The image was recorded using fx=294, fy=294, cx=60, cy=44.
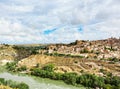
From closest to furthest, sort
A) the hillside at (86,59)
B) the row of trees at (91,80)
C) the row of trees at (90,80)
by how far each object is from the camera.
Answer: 1. the row of trees at (91,80)
2. the row of trees at (90,80)
3. the hillside at (86,59)

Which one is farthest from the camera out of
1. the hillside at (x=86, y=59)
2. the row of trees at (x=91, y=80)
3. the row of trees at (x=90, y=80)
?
the hillside at (x=86, y=59)

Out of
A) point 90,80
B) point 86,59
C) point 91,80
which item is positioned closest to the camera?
point 91,80

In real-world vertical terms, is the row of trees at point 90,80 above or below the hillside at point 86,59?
below

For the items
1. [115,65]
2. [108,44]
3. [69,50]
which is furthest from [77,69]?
[108,44]

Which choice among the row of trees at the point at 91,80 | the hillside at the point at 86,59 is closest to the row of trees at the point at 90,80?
the row of trees at the point at 91,80

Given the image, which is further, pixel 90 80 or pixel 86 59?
pixel 86 59

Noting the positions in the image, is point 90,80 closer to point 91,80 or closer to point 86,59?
point 91,80

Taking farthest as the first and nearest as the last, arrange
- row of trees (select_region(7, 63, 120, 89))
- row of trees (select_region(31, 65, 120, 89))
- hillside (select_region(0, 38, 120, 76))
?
hillside (select_region(0, 38, 120, 76)) → row of trees (select_region(7, 63, 120, 89)) → row of trees (select_region(31, 65, 120, 89))

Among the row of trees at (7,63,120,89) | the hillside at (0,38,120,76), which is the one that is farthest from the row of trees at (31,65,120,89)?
the hillside at (0,38,120,76)

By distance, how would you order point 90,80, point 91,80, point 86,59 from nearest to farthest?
point 91,80 < point 90,80 < point 86,59

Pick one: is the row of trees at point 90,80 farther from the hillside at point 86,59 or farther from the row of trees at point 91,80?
the hillside at point 86,59

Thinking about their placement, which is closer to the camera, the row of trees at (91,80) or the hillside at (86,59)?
the row of trees at (91,80)

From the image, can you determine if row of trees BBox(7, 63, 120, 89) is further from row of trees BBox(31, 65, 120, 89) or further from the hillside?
the hillside

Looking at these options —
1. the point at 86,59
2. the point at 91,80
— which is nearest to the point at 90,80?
the point at 91,80
